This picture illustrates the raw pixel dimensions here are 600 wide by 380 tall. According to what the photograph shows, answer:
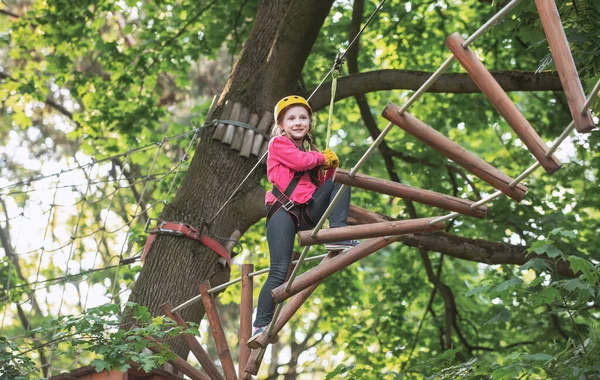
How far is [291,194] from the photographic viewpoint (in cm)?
441

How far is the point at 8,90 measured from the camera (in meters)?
9.39

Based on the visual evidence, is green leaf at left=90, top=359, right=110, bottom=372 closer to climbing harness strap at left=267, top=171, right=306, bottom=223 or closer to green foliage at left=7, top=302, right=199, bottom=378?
green foliage at left=7, top=302, right=199, bottom=378

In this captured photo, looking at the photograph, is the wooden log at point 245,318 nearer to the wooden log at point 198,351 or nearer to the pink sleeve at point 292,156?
the wooden log at point 198,351

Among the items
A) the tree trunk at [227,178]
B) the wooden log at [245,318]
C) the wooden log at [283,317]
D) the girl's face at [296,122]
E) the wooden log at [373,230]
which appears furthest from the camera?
the tree trunk at [227,178]

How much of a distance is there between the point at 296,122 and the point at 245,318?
118cm

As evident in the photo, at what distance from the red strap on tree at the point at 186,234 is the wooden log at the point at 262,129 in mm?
699

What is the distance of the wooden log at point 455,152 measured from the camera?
10.6ft

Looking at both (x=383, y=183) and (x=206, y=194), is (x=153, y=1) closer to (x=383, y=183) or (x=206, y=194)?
(x=206, y=194)

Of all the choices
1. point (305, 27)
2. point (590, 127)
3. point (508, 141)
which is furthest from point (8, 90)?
point (590, 127)

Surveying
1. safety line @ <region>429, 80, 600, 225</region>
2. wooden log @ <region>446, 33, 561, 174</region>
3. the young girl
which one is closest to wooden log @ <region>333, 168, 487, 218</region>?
safety line @ <region>429, 80, 600, 225</region>

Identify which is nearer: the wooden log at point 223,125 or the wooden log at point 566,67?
the wooden log at point 566,67

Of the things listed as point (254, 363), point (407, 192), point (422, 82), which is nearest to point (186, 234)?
point (254, 363)

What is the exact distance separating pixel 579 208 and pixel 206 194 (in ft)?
14.3

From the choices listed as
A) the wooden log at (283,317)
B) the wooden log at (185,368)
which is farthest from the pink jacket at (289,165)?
the wooden log at (185,368)
